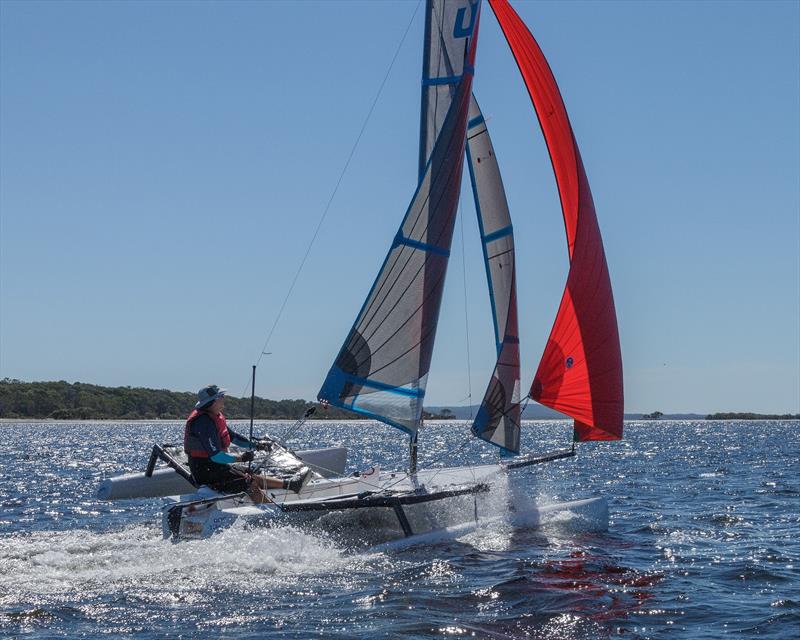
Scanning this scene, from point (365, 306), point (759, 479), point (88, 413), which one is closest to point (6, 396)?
point (88, 413)

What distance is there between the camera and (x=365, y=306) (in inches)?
474

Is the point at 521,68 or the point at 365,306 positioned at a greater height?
the point at 521,68

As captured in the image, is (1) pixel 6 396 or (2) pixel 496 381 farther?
(1) pixel 6 396

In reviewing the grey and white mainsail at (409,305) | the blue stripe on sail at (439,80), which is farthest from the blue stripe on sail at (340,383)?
the blue stripe on sail at (439,80)

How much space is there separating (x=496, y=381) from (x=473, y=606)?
4.63 metres

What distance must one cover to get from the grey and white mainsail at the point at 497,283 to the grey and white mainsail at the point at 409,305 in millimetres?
928

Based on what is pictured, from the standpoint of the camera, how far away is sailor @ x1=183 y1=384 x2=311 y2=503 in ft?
36.0

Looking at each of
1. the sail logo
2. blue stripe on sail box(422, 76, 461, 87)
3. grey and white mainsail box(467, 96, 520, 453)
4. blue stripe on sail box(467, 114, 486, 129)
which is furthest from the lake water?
the sail logo

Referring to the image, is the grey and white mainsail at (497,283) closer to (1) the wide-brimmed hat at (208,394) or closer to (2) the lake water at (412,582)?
(2) the lake water at (412,582)

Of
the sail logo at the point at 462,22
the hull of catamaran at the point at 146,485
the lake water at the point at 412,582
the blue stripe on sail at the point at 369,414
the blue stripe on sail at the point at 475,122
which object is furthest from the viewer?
the blue stripe on sail at the point at 475,122

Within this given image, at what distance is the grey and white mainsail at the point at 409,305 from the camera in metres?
12.0

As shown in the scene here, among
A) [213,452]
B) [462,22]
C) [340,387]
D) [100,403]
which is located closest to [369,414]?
[340,387]

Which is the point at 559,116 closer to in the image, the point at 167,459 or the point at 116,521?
the point at 167,459

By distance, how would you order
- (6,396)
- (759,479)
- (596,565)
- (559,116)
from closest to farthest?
(596,565)
(559,116)
(759,479)
(6,396)
